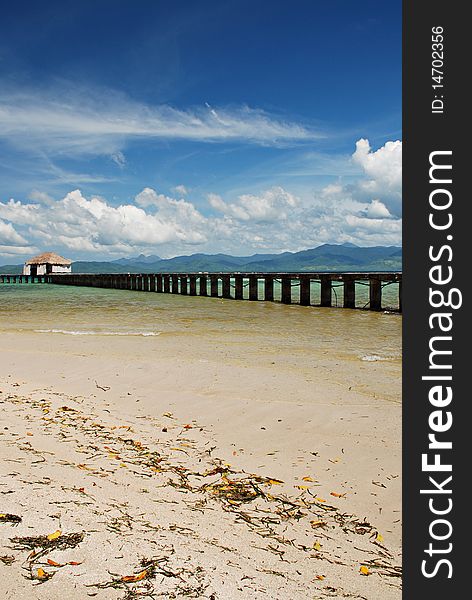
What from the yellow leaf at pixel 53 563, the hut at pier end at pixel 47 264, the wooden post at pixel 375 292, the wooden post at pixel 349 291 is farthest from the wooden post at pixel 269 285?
the hut at pier end at pixel 47 264

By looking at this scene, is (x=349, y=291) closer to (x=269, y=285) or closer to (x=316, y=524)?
(x=269, y=285)

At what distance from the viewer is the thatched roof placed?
10354 cm

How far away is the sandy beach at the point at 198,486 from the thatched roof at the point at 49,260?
101406 mm

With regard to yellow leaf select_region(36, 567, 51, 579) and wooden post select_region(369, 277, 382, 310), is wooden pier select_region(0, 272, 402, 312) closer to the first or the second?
wooden post select_region(369, 277, 382, 310)

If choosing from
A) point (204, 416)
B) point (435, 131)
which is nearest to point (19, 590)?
point (435, 131)

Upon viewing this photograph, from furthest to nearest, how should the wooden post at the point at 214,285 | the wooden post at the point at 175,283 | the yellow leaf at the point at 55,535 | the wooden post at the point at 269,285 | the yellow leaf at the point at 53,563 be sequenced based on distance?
the wooden post at the point at 175,283 < the wooden post at the point at 214,285 < the wooden post at the point at 269,285 < the yellow leaf at the point at 55,535 < the yellow leaf at the point at 53,563

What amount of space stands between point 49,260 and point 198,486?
106328mm

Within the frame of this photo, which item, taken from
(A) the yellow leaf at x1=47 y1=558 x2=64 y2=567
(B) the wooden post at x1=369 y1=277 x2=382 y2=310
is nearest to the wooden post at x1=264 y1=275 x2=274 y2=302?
(B) the wooden post at x1=369 y1=277 x2=382 y2=310

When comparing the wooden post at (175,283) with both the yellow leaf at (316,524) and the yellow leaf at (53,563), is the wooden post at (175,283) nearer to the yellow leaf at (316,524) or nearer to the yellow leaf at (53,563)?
the yellow leaf at (316,524)

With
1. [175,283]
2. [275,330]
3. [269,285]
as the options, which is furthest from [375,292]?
[175,283]

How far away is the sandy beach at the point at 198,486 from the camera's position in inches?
97.3

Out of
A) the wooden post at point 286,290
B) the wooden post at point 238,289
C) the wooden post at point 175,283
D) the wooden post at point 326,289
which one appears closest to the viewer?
the wooden post at point 326,289

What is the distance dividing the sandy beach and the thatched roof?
101406 mm

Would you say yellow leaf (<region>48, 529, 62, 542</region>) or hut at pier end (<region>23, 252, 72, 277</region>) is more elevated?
hut at pier end (<region>23, 252, 72, 277</region>)
